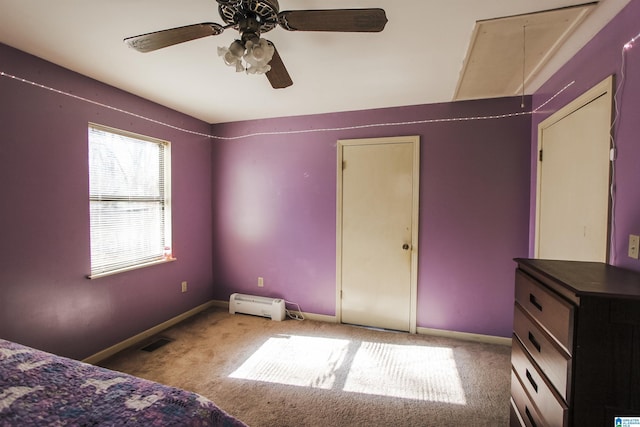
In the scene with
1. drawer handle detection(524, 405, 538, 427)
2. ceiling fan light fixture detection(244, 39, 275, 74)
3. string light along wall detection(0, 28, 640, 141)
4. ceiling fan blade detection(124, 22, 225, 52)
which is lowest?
drawer handle detection(524, 405, 538, 427)

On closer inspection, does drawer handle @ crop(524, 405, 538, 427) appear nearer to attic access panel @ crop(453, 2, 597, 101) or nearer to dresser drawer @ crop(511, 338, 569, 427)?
dresser drawer @ crop(511, 338, 569, 427)

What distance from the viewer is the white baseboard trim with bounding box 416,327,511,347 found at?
275cm

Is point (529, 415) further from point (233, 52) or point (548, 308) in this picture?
point (233, 52)

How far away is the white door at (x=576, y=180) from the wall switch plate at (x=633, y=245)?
200mm

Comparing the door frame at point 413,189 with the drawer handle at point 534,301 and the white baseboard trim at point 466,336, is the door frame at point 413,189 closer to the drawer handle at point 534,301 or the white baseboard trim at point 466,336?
the white baseboard trim at point 466,336

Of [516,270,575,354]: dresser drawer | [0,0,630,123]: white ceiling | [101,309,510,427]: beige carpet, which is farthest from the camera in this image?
[101,309,510,427]: beige carpet

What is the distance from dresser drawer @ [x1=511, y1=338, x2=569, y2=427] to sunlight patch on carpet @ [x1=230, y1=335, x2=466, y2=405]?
732mm

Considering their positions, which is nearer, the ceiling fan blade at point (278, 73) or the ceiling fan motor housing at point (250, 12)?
the ceiling fan motor housing at point (250, 12)

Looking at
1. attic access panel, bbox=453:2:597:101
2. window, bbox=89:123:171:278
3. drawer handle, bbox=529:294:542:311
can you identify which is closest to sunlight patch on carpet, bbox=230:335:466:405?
drawer handle, bbox=529:294:542:311

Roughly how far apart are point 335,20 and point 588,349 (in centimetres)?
155

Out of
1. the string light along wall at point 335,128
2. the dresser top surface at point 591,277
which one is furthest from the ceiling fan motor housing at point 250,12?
the dresser top surface at point 591,277

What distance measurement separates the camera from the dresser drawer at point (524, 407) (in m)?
1.24

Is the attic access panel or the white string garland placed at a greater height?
the attic access panel

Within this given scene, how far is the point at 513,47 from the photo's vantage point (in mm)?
1860
